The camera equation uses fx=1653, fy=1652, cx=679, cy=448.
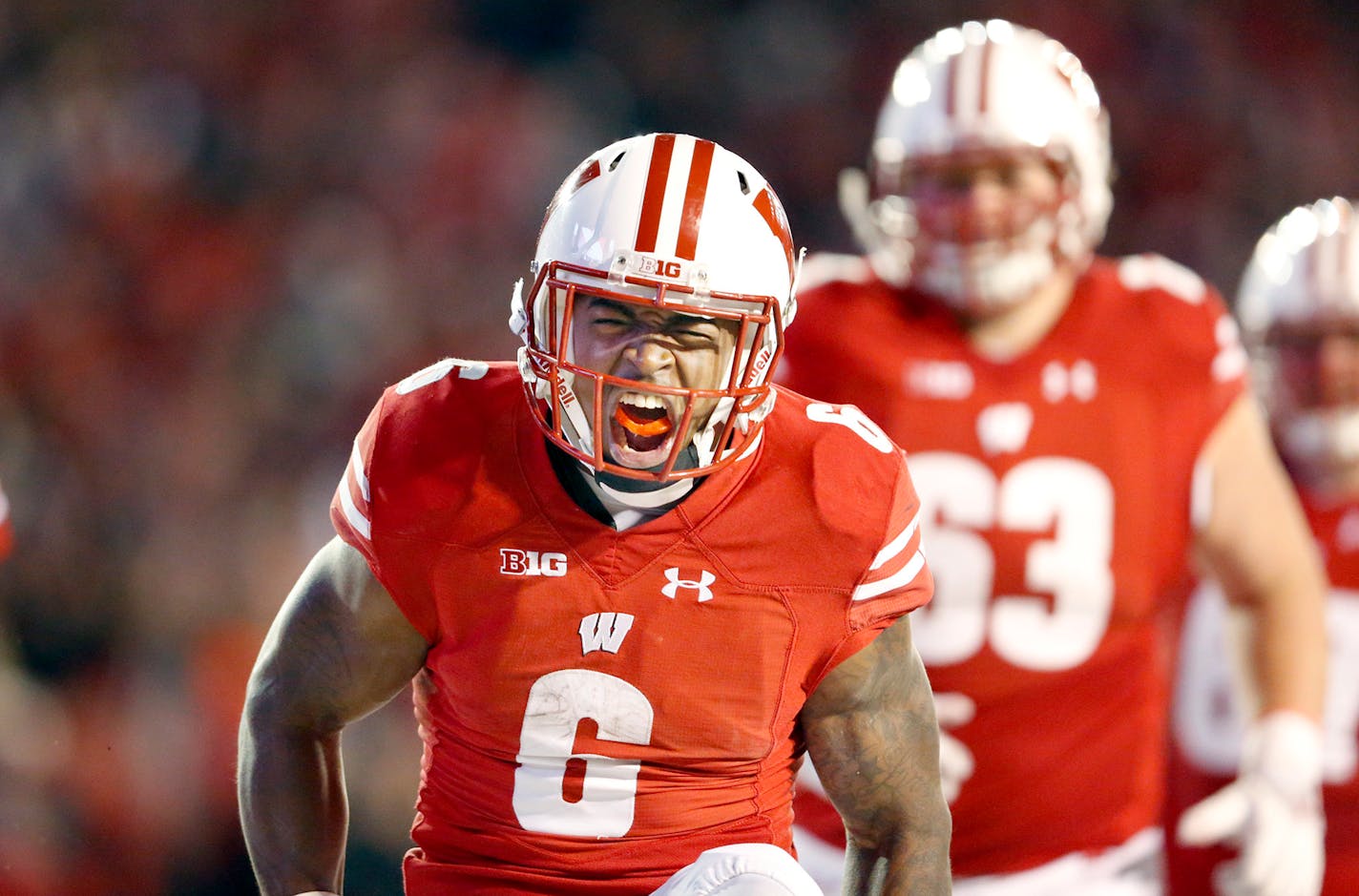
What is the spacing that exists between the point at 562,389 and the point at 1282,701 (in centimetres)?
151

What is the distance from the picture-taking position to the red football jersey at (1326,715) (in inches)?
121

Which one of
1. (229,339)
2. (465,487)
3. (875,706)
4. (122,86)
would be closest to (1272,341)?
(875,706)

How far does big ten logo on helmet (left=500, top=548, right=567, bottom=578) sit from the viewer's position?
1.61 meters

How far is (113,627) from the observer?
3719 millimetres

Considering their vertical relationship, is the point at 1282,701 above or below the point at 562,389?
below

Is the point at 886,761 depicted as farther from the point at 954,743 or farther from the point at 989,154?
the point at 989,154

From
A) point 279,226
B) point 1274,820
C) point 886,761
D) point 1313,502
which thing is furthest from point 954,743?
point 279,226

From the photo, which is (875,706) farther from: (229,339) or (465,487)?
(229,339)

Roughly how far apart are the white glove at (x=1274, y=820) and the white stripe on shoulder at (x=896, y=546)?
1080 millimetres

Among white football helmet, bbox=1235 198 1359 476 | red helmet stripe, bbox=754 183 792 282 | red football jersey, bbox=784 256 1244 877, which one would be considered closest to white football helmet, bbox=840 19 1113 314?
red football jersey, bbox=784 256 1244 877

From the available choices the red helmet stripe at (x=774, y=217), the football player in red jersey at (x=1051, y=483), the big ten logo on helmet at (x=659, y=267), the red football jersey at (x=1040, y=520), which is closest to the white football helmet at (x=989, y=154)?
the football player in red jersey at (x=1051, y=483)

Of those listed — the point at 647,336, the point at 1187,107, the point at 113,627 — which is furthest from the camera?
the point at 1187,107

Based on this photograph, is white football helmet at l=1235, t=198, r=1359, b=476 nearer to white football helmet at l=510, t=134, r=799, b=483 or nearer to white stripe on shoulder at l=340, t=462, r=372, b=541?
white football helmet at l=510, t=134, r=799, b=483

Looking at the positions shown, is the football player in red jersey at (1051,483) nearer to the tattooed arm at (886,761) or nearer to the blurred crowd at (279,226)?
the tattooed arm at (886,761)
